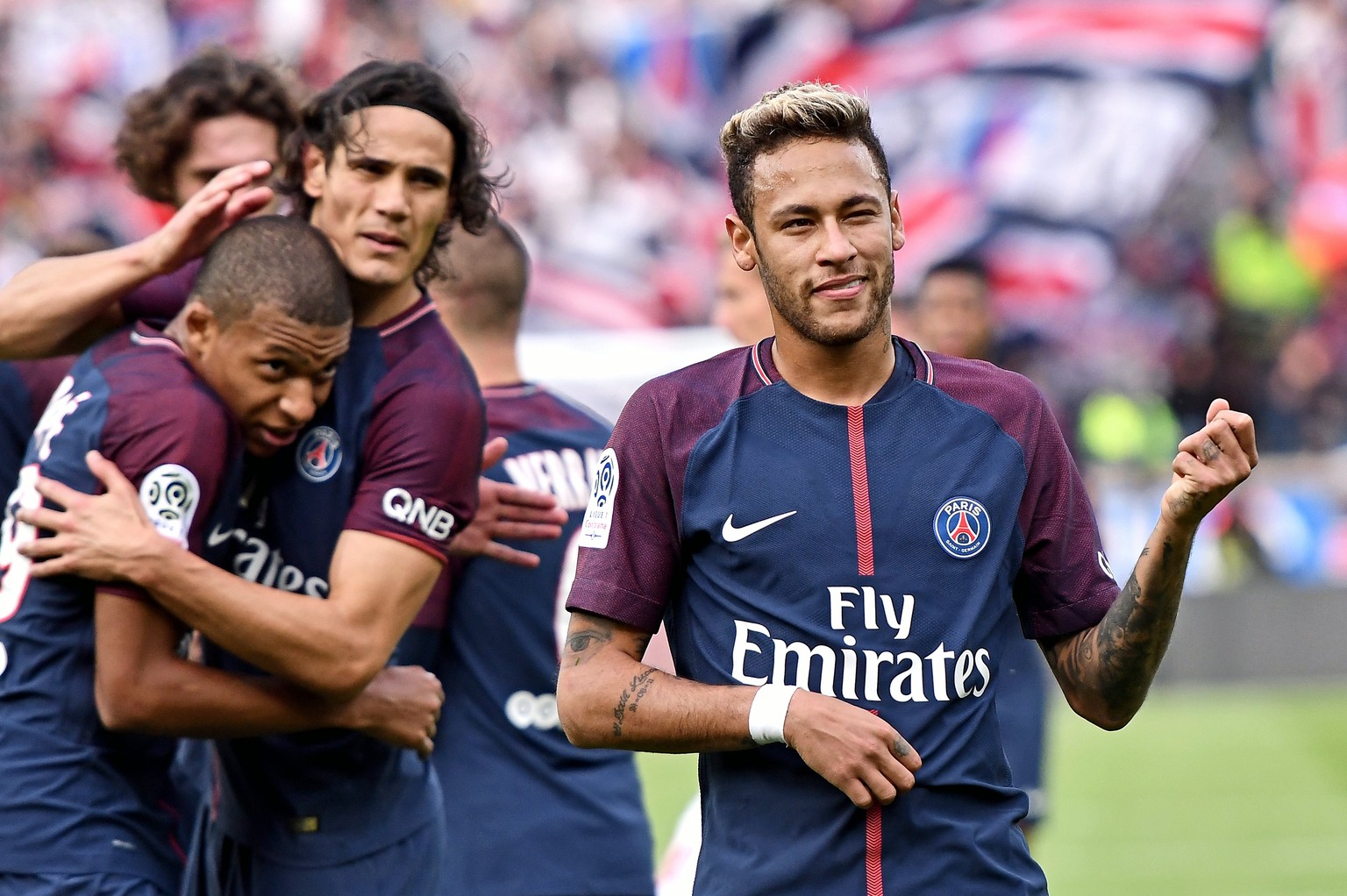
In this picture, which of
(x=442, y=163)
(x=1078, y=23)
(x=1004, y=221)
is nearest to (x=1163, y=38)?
(x=1078, y=23)

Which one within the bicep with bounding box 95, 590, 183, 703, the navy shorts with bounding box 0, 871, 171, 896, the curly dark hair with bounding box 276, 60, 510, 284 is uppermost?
the curly dark hair with bounding box 276, 60, 510, 284

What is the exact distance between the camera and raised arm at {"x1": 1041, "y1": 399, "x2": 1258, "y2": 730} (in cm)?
317

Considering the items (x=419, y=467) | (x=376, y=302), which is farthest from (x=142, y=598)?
(x=376, y=302)

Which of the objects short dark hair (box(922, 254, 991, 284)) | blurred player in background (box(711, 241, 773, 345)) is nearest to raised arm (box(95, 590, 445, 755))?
blurred player in background (box(711, 241, 773, 345))

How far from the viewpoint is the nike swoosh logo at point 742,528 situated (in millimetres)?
3336

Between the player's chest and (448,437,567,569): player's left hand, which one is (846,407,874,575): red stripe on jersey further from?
(448,437,567,569): player's left hand

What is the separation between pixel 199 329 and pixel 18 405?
108cm

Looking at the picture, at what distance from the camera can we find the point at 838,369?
3.48m

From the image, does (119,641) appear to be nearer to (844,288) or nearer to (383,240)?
(383,240)

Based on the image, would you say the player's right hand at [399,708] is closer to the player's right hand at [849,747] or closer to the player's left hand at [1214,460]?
the player's right hand at [849,747]

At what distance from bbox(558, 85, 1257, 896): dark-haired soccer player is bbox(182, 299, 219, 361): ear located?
3.36 feet

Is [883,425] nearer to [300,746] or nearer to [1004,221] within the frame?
[300,746]

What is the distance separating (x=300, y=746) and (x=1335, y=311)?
1892 centimetres

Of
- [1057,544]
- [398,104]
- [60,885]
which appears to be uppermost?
[398,104]
